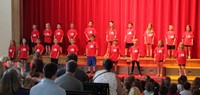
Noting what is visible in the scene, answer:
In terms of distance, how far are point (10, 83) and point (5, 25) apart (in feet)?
35.5

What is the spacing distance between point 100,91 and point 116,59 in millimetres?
8545

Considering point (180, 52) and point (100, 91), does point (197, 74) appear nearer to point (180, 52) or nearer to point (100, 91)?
point (180, 52)

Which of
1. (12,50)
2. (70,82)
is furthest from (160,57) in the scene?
(70,82)

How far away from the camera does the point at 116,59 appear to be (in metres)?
13.5

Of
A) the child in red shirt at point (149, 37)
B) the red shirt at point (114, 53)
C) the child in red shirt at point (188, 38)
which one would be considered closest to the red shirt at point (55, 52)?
the red shirt at point (114, 53)

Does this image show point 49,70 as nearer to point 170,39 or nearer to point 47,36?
point 170,39

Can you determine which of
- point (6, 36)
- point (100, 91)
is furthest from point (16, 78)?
point (6, 36)

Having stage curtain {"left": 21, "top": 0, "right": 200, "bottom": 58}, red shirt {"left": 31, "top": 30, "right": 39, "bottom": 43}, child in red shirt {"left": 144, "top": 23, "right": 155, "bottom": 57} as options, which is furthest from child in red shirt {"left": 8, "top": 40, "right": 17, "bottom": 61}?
child in red shirt {"left": 144, "top": 23, "right": 155, "bottom": 57}

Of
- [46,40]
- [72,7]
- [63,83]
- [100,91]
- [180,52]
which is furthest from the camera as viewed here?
[72,7]

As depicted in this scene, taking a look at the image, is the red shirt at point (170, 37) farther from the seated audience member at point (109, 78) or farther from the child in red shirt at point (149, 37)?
the seated audience member at point (109, 78)

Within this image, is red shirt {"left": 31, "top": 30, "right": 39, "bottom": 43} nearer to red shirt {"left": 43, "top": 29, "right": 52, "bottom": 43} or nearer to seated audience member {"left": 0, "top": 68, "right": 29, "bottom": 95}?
red shirt {"left": 43, "top": 29, "right": 52, "bottom": 43}

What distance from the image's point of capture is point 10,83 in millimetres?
4086

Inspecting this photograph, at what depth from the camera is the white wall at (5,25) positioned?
47.5 ft

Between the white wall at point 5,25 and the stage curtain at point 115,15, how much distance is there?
113 centimetres
